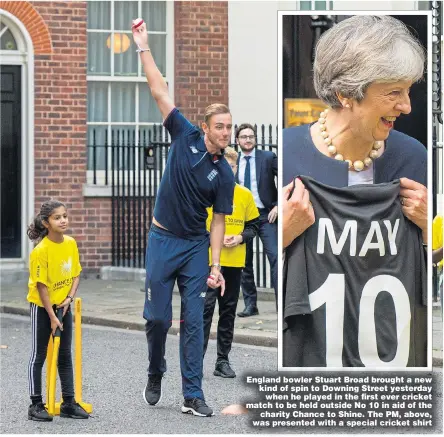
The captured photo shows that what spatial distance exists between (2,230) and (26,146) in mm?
1154

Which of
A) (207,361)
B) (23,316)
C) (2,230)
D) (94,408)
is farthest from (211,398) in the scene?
(2,230)

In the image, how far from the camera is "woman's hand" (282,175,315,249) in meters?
4.12

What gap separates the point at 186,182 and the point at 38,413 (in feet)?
5.54

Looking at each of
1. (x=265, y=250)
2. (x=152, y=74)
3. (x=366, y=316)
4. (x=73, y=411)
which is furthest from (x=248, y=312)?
(x=366, y=316)

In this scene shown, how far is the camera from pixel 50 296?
7.29 metres

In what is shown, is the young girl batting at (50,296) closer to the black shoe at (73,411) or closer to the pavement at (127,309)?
the black shoe at (73,411)

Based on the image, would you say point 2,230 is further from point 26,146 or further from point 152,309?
point 152,309

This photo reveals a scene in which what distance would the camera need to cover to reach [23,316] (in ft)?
42.3

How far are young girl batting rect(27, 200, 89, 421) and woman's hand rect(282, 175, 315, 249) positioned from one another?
3361 millimetres

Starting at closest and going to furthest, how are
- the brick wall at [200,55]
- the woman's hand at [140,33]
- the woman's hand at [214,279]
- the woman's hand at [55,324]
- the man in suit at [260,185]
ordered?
the woman's hand at [140,33]
the woman's hand at [55,324]
the woman's hand at [214,279]
the man in suit at [260,185]
the brick wall at [200,55]

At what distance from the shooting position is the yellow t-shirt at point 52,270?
726cm

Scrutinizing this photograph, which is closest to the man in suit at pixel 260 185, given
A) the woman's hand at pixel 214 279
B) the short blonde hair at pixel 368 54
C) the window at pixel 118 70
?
the woman's hand at pixel 214 279

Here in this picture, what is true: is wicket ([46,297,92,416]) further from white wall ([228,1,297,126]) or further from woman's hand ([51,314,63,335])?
white wall ([228,1,297,126])

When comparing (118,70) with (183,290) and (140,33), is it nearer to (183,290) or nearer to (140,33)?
(183,290)
